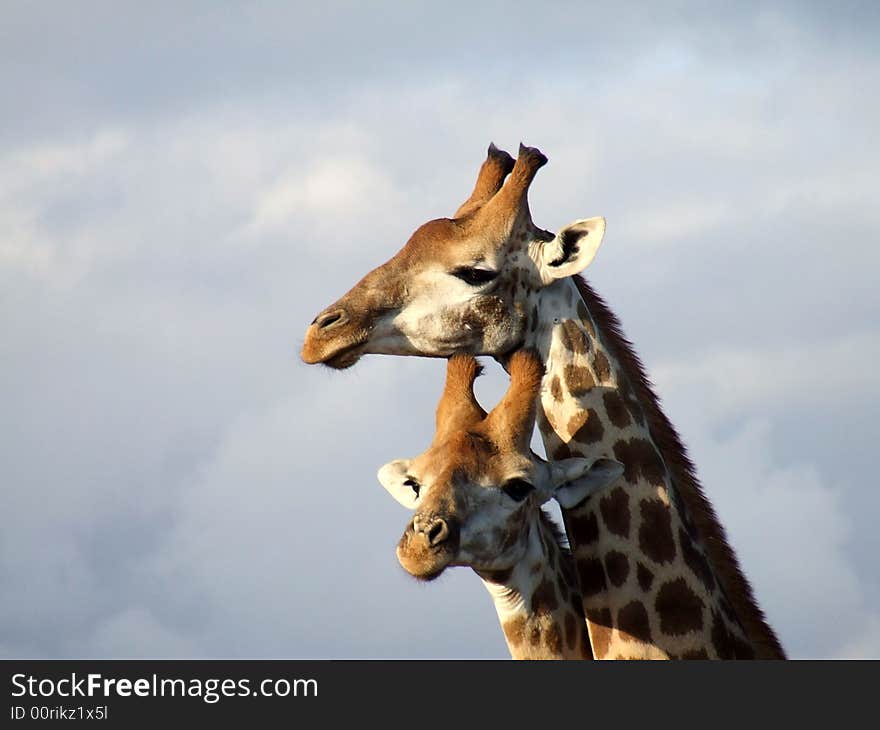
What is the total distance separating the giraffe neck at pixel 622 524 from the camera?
16.7m

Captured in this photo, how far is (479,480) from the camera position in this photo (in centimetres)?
1638

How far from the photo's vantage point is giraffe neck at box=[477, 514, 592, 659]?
16578mm

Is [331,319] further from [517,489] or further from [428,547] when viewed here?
[428,547]

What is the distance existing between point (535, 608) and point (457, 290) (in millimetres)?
2777

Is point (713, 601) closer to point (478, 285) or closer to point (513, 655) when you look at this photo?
point (513, 655)

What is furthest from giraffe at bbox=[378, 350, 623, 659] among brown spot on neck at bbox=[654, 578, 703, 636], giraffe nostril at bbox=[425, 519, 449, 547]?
brown spot on neck at bbox=[654, 578, 703, 636]

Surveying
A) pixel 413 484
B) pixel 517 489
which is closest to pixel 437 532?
pixel 517 489

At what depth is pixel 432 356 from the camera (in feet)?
57.2

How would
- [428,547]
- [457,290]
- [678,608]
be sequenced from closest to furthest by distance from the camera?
[428,547] < [678,608] < [457,290]

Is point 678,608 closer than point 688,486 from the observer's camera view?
Yes

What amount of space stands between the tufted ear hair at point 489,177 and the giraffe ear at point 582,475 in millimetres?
2549

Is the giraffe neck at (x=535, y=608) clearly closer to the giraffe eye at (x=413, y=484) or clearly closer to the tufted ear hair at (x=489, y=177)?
the giraffe eye at (x=413, y=484)

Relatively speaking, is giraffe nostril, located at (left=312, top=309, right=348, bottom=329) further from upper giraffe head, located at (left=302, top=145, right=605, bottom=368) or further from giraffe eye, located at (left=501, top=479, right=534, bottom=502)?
giraffe eye, located at (left=501, top=479, right=534, bottom=502)

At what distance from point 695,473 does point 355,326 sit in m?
3.44
